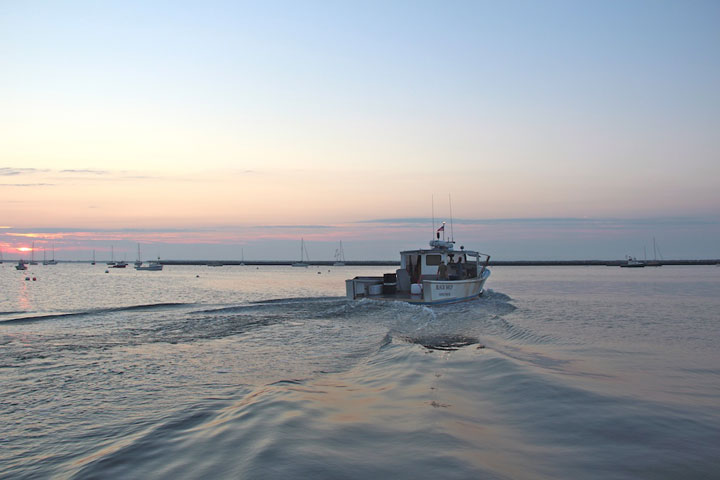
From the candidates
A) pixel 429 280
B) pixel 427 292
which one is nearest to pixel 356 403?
pixel 427 292

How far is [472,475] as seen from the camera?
563cm

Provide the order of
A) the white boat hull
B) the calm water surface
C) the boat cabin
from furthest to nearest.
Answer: the boat cabin, the white boat hull, the calm water surface

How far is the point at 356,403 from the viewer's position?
→ 28.4 ft

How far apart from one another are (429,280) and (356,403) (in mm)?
19420

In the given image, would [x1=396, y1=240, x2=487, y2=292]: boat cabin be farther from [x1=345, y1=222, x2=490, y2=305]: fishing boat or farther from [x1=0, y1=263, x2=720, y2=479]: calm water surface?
[x1=0, y1=263, x2=720, y2=479]: calm water surface

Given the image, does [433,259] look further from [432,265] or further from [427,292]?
[427,292]

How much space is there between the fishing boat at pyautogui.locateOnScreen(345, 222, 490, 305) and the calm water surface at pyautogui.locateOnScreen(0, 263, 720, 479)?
7.43 m

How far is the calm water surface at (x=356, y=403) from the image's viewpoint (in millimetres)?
6008

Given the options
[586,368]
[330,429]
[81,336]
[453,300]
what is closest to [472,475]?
[330,429]

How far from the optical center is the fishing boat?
25.2 meters

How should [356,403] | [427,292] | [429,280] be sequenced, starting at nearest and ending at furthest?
[356,403]
[427,292]
[429,280]

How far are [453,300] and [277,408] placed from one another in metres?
19.7

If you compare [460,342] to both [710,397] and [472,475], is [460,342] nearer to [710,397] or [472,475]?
[710,397]

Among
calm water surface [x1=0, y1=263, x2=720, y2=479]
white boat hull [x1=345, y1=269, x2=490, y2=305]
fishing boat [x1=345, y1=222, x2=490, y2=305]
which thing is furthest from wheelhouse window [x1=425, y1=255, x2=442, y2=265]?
calm water surface [x1=0, y1=263, x2=720, y2=479]
